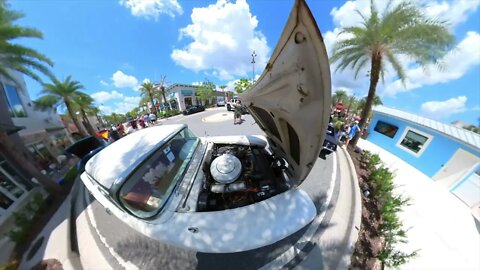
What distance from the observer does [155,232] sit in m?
2.13

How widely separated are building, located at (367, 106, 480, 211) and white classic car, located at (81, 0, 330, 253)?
9.27 meters

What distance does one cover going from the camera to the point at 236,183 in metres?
2.51

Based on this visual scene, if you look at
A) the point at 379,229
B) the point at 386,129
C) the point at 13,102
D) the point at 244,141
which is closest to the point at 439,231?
the point at 379,229

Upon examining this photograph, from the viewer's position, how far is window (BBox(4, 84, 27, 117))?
→ 905 centimetres

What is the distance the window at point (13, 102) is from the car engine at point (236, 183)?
44.3ft

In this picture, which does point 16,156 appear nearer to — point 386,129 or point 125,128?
point 125,128

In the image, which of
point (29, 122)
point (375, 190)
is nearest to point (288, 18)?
point (375, 190)

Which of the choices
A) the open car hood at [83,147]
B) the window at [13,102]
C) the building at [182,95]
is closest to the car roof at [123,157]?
the open car hood at [83,147]

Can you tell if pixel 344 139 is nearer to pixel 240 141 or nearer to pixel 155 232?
pixel 240 141

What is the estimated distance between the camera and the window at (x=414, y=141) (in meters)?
10.5

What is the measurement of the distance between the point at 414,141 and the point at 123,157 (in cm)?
1642

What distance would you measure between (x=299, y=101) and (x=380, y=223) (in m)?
3.93

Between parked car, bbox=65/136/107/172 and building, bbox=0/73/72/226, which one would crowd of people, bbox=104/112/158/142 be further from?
parked car, bbox=65/136/107/172

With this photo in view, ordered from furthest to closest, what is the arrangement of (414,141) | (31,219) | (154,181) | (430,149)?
(414,141) < (430,149) < (31,219) < (154,181)
